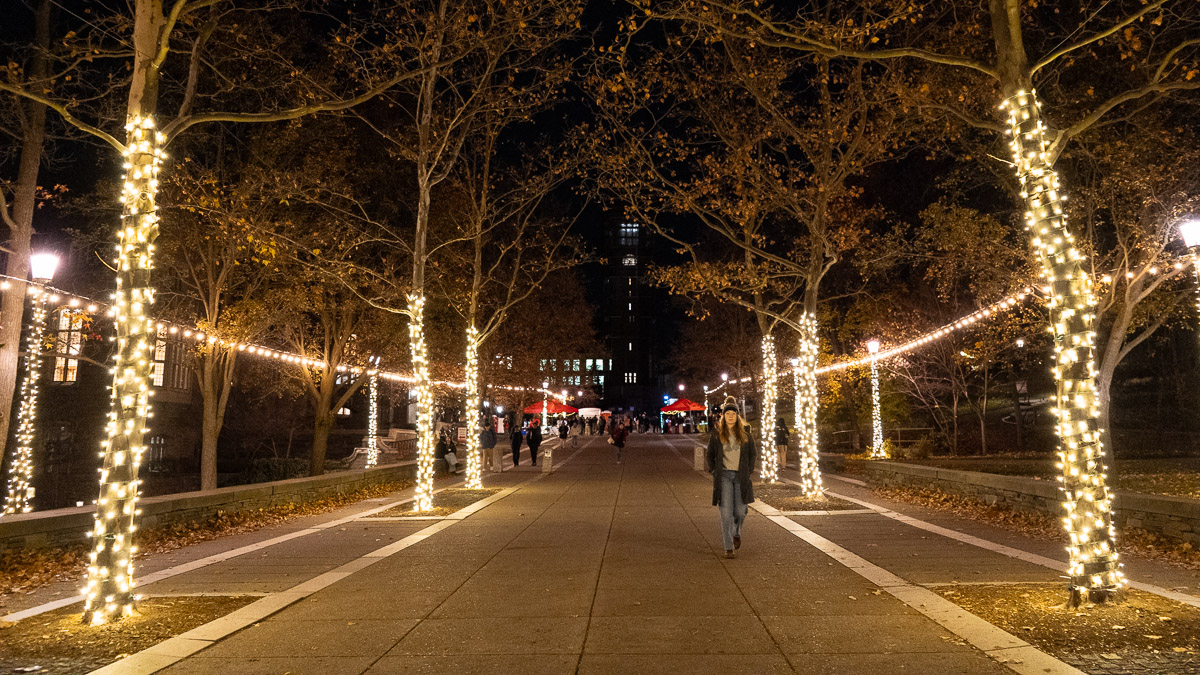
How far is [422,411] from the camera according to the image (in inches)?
653

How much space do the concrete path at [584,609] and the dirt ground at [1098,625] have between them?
62 centimetres

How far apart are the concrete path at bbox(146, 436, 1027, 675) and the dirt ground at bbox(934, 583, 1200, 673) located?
0.62 metres

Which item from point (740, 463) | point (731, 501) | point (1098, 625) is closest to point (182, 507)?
point (731, 501)

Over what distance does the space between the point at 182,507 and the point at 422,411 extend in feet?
16.3

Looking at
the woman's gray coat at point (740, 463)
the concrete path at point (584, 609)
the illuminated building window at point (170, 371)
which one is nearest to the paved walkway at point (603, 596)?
the concrete path at point (584, 609)

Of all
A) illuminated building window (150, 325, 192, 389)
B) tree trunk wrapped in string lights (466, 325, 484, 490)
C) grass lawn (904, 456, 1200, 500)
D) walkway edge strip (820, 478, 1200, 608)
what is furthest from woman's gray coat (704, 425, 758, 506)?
illuminated building window (150, 325, 192, 389)

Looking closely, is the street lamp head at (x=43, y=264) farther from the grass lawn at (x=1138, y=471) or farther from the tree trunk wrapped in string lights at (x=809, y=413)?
the grass lawn at (x=1138, y=471)

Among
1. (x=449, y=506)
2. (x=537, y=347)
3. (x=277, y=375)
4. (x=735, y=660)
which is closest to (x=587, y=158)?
(x=449, y=506)

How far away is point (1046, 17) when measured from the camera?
55.5ft

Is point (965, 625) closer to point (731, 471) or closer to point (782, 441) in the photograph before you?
point (731, 471)

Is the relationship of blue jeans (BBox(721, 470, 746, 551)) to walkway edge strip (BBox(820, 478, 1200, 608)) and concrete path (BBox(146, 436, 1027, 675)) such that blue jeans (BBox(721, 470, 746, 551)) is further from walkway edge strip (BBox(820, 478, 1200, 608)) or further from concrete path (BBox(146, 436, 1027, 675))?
walkway edge strip (BBox(820, 478, 1200, 608))

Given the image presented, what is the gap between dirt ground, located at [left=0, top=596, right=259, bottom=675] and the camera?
573 centimetres

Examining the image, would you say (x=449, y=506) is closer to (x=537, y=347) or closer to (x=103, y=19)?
(x=103, y=19)

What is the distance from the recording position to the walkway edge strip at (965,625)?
537 centimetres
